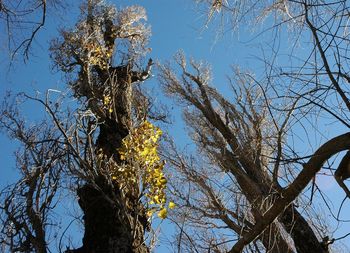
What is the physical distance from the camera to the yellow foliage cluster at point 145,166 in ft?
13.6

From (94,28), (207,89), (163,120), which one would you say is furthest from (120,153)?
(207,89)

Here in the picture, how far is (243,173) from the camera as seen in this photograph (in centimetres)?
645

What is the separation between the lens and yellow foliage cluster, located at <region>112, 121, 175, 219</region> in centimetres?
415

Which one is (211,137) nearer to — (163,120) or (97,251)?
(163,120)

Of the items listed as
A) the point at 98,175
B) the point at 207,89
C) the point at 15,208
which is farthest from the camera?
the point at 207,89

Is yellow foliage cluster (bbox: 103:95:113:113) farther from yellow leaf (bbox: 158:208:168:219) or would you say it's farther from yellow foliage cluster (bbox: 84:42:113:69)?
yellow leaf (bbox: 158:208:168:219)

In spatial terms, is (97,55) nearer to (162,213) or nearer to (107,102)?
(107,102)

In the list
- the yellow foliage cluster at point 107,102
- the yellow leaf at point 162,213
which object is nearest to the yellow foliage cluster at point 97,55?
the yellow foliage cluster at point 107,102

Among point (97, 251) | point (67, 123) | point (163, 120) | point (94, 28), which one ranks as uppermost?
point (94, 28)

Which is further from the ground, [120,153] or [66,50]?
[66,50]

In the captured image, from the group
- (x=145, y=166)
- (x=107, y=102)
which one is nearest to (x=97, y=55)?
(x=107, y=102)

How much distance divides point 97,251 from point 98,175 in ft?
2.29

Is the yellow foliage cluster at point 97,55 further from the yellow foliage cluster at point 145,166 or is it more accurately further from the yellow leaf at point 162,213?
the yellow leaf at point 162,213

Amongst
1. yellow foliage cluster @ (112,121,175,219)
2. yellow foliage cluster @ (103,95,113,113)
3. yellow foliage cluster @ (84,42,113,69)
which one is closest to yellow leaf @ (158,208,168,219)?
yellow foliage cluster @ (112,121,175,219)
